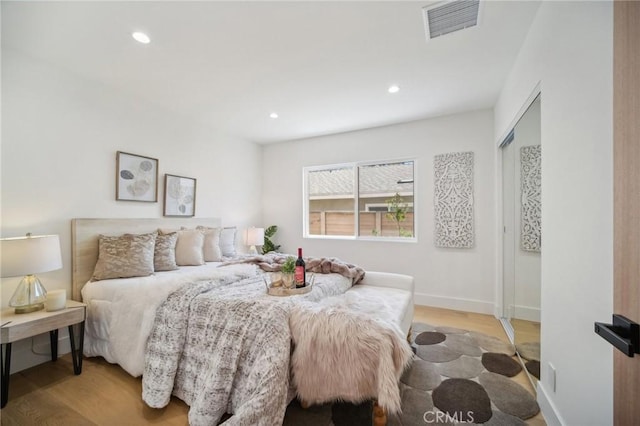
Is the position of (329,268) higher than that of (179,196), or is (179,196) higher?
(179,196)

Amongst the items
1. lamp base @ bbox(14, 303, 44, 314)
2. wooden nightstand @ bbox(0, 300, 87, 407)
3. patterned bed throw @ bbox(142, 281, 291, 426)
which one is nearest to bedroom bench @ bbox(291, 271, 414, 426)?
patterned bed throw @ bbox(142, 281, 291, 426)

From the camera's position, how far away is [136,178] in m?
3.17

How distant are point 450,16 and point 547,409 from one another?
2.71 m

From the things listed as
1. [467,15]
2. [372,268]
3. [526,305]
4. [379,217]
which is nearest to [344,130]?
[379,217]

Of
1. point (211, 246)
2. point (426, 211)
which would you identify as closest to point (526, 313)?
point (426, 211)

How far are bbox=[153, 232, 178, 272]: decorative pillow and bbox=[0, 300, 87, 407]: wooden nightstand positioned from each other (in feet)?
2.40

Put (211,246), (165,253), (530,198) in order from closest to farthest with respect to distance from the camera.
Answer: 1. (530,198)
2. (165,253)
3. (211,246)

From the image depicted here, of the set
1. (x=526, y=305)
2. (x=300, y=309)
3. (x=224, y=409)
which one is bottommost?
(x=224, y=409)

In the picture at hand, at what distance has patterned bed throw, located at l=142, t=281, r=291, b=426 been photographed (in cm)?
142

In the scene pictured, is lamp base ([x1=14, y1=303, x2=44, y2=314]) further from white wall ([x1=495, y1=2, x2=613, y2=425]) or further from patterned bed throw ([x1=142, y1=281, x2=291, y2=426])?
white wall ([x1=495, y1=2, x2=613, y2=425])

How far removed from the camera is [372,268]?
4289mm

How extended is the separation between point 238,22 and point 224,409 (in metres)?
Result: 2.64

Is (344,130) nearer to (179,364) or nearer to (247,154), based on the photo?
(247,154)

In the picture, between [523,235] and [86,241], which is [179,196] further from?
[523,235]
